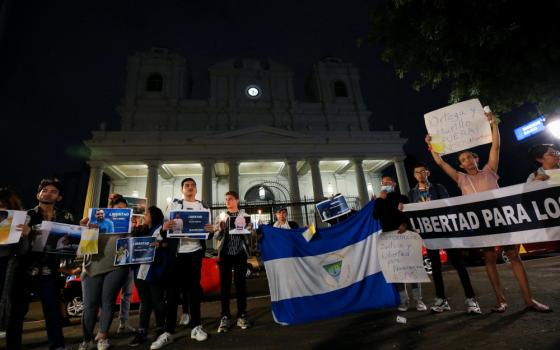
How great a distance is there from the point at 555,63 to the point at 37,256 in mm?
9692

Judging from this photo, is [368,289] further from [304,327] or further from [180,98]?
[180,98]

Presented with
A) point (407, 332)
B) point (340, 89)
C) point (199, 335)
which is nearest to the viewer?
point (407, 332)

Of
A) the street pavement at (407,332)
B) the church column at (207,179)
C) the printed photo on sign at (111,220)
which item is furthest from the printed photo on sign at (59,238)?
the church column at (207,179)

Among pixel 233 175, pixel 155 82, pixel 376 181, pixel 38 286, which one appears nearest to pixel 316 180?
pixel 233 175

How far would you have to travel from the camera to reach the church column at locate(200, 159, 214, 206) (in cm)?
2056

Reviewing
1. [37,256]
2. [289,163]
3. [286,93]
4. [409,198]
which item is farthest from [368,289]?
[286,93]

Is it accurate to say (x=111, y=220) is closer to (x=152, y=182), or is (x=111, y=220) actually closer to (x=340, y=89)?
(x=152, y=182)

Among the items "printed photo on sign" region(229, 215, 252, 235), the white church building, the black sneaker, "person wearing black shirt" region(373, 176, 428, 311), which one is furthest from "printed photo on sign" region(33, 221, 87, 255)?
the white church building

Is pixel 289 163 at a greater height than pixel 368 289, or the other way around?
pixel 289 163

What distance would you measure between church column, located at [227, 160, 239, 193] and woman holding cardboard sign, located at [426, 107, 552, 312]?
17984 mm

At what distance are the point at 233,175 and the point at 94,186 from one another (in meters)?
10.6

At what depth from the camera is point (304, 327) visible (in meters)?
3.69

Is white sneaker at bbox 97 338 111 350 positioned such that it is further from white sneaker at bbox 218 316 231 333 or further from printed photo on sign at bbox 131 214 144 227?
printed photo on sign at bbox 131 214 144 227

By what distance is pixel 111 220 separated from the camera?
12.0ft
